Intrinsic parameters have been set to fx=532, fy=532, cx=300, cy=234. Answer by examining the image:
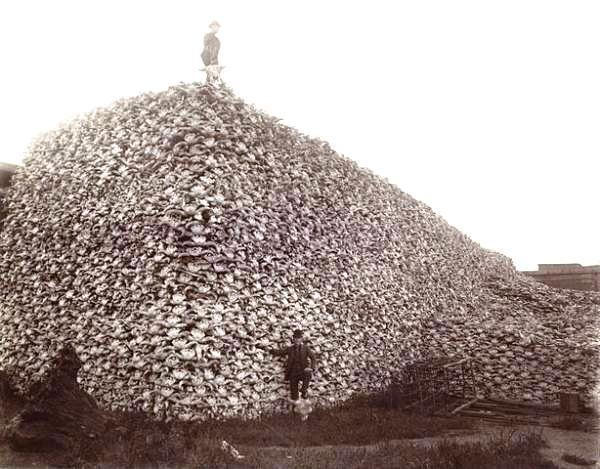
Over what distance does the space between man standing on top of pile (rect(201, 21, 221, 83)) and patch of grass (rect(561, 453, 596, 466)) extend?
427 inches

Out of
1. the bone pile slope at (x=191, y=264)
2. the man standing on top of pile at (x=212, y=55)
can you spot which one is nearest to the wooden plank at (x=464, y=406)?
the bone pile slope at (x=191, y=264)

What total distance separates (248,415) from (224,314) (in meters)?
1.86

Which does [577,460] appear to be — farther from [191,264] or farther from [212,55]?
[212,55]

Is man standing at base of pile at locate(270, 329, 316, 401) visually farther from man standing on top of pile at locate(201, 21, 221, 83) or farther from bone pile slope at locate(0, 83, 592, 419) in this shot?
man standing on top of pile at locate(201, 21, 221, 83)

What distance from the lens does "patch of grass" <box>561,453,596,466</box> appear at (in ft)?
24.7

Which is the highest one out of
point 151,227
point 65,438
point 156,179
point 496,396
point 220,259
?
point 156,179

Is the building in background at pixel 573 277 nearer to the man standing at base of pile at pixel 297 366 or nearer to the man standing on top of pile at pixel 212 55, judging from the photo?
the man standing at base of pile at pixel 297 366

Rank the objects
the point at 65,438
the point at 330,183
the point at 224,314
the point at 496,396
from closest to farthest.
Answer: the point at 65,438 < the point at 224,314 < the point at 496,396 < the point at 330,183

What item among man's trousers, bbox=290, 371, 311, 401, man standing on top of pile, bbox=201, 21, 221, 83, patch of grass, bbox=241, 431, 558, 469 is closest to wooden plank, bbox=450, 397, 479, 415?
patch of grass, bbox=241, 431, 558, 469

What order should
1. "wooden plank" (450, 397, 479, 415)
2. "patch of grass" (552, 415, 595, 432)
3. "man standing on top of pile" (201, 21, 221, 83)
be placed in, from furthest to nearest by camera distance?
1. "man standing on top of pile" (201, 21, 221, 83)
2. "wooden plank" (450, 397, 479, 415)
3. "patch of grass" (552, 415, 595, 432)

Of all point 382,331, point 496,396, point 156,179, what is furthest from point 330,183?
point 496,396

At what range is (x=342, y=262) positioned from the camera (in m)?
13.9

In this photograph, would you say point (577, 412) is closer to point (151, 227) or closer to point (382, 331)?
point (382, 331)

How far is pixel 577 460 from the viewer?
25.1 ft
